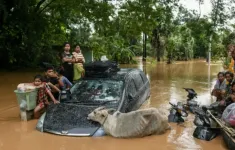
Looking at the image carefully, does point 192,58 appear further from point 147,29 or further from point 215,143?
point 215,143

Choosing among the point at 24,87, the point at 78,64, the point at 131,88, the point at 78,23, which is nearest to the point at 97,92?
the point at 131,88

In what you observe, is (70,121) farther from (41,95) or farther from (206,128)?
(206,128)

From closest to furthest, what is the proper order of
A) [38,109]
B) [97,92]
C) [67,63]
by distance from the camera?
[97,92] < [38,109] < [67,63]

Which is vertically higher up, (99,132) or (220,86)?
(220,86)

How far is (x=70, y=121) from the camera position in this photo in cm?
637

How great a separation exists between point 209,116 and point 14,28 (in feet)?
44.2

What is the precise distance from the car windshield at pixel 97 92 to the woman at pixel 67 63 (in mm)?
1366

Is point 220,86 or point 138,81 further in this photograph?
point 220,86

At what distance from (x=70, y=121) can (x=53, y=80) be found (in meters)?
2.41

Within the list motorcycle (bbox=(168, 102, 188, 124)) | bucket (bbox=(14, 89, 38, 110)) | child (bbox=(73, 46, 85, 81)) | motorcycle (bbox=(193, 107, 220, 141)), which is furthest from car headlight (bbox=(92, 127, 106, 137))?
child (bbox=(73, 46, 85, 81))

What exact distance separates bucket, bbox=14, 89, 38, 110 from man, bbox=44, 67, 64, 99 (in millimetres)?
517

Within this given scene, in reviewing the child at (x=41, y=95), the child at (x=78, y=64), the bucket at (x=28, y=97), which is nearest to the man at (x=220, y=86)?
the child at (x=78, y=64)

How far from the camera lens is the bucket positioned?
7512 millimetres

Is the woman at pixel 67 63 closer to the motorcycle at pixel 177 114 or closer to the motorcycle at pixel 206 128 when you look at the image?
the motorcycle at pixel 177 114
